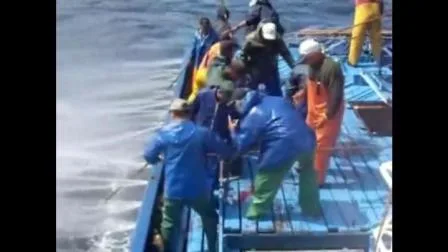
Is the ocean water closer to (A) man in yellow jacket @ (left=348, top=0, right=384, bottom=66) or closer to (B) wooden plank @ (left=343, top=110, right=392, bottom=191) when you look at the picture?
(A) man in yellow jacket @ (left=348, top=0, right=384, bottom=66)

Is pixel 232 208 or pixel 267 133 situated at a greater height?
pixel 267 133

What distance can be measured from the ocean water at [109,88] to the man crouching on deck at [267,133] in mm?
156

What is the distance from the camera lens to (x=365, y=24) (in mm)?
3061

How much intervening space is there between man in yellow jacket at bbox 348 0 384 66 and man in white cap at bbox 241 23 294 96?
0.14m

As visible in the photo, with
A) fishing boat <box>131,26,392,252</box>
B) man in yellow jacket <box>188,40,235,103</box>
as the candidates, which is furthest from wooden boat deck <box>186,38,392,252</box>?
man in yellow jacket <box>188,40,235,103</box>

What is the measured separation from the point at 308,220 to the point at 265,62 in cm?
34

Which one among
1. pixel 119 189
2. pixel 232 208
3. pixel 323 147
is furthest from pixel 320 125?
pixel 119 189

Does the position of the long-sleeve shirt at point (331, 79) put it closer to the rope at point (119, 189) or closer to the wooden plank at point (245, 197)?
the wooden plank at point (245, 197)

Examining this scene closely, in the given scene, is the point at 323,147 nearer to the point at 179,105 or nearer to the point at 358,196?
the point at 358,196

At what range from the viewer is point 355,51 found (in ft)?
10.0

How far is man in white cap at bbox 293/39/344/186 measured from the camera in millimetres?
3061

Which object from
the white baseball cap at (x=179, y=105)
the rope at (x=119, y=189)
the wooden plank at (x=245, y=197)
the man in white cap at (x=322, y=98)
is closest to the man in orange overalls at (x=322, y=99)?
the man in white cap at (x=322, y=98)
